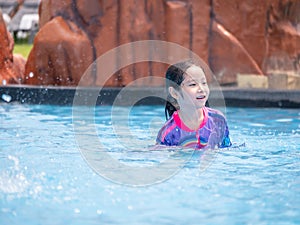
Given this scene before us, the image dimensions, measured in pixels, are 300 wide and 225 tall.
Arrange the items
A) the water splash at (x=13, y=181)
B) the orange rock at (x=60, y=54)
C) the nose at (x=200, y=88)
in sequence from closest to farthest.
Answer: the water splash at (x=13, y=181)
the nose at (x=200, y=88)
the orange rock at (x=60, y=54)

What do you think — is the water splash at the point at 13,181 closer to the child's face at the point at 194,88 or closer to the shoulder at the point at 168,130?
the shoulder at the point at 168,130

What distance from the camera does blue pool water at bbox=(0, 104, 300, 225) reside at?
3.20 meters

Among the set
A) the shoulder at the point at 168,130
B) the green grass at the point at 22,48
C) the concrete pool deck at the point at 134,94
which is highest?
the shoulder at the point at 168,130

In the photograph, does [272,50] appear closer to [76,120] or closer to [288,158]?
[76,120]

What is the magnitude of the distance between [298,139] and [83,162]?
223 centimetres

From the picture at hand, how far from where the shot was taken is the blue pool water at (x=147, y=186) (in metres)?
3.20

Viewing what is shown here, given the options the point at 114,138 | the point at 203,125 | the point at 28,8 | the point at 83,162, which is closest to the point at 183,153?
the point at 203,125

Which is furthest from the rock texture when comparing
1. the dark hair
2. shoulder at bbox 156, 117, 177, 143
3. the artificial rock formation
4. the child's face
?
the child's face

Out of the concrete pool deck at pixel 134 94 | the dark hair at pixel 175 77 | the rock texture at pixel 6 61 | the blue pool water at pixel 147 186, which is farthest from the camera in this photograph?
the rock texture at pixel 6 61

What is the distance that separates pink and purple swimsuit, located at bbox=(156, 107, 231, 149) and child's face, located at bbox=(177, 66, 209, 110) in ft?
0.54

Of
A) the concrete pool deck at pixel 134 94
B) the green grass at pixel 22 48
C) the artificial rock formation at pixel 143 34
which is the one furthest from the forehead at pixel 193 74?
the green grass at pixel 22 48

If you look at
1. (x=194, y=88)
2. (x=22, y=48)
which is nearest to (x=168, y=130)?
(x=194, y=88)

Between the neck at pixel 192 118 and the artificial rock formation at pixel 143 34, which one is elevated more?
the neck at pixel 192 118

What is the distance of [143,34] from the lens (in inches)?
388
